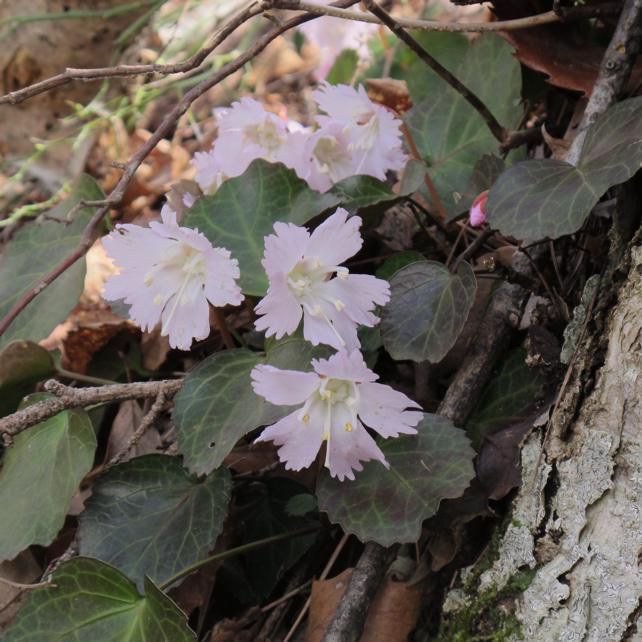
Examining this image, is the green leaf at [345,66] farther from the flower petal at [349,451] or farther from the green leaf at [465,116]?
the flower petal at [349,451]

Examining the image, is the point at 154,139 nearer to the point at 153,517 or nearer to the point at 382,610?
the point at 153,517

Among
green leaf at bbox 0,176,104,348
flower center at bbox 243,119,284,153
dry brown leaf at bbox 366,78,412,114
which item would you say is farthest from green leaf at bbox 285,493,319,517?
dry brown leaf at bbox 366,78,412,114

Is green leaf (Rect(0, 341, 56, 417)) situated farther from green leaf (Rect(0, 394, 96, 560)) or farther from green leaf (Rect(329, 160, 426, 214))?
green leaf (Rect(329, 160, 426, 214))

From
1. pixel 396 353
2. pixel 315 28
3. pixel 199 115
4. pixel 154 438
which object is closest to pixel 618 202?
pixel 396 353

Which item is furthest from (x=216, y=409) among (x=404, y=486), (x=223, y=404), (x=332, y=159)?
(x=332, y=159)

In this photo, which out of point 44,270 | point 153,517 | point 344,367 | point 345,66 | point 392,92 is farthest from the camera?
point 345,66

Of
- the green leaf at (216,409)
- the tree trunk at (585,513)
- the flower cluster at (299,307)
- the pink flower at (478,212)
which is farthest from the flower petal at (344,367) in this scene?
the pink flower at (478,212)
